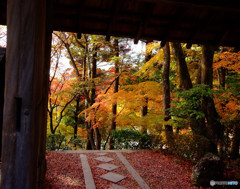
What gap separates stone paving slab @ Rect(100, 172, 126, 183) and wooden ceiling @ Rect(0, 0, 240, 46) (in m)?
4.30

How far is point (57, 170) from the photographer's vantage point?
5.49 metres

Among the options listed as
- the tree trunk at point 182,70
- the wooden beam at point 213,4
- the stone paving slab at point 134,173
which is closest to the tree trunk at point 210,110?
the tree trunk at point 182,70

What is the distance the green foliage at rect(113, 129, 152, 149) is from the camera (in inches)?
373

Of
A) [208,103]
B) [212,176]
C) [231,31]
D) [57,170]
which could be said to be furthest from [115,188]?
[208,103]

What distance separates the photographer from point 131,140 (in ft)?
31.7

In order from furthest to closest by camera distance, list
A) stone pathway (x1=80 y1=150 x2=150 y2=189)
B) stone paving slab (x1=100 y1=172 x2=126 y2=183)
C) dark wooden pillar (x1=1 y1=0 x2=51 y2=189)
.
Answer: stone paving slab (x1=100 y1=172 x2=126 y2=183), stone pathway (x1=80 y1=150 x2=150 y2=189), dark wooden pillar (x1=1 y1=0 x2=51 y2=189)

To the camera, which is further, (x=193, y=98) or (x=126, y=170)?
(x=126, y=170)

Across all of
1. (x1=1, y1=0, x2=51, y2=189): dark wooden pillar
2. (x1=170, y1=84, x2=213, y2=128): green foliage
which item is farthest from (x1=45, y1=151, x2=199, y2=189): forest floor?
(x1=1, y1=0, x2=51, y2=189): dark wooden pillar

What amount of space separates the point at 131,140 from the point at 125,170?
3736 millimetres

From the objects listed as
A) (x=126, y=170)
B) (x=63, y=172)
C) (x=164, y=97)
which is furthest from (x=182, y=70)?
(x=63, y=172)

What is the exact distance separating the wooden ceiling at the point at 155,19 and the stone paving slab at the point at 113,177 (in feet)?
14.1

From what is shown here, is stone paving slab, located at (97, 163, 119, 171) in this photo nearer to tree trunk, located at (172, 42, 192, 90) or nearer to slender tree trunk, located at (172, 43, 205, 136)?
slender tree trunk, located at (172, 43, 205, 136)

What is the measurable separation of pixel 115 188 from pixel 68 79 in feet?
33.3

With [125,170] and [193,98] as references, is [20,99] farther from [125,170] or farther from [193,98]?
[193,98]
